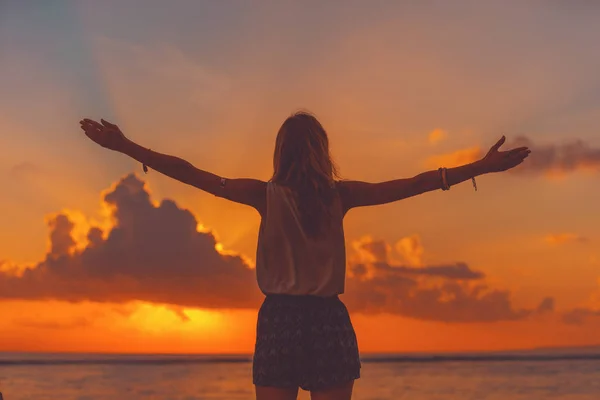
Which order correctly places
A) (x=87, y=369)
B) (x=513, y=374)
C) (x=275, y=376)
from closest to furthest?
(x=275, y=376), (x=513, y=374), (x=87, y=369)

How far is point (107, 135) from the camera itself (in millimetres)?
4430

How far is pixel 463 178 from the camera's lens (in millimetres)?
4527

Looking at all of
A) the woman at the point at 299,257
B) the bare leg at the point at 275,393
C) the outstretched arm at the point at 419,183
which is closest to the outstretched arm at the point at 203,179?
the woman at the point at 299,257

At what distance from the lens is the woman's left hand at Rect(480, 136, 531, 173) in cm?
458

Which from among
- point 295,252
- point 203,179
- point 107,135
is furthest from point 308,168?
point 107,135

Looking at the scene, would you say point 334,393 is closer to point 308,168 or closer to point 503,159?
point 308,168

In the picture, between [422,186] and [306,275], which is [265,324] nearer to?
[306,275]

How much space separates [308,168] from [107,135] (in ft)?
3.43

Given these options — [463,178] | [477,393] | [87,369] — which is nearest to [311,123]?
[463,178]

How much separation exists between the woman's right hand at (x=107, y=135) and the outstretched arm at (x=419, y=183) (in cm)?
114

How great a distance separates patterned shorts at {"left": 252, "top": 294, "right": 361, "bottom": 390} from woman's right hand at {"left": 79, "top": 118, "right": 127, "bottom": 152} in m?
1.11

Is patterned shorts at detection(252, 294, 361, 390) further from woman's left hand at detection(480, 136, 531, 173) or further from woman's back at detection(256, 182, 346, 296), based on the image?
woman's left hand at detection(480, 136, 531, 173)

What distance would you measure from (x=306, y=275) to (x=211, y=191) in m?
0.64

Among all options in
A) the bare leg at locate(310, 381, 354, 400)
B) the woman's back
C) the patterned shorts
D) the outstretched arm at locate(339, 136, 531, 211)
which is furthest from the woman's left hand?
the bare leg at locate(310, 381, 354, 400)
